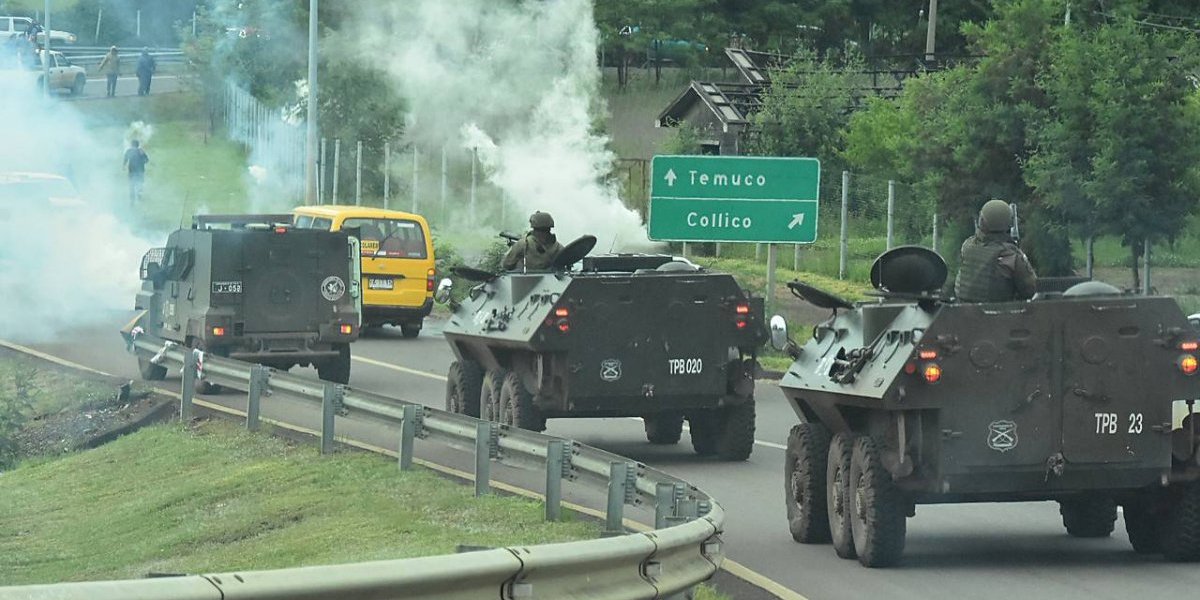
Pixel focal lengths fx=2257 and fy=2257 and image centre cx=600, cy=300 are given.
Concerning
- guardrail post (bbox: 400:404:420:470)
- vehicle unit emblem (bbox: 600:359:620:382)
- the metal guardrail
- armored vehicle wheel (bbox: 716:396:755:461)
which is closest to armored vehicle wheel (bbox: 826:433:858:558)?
the metal guardrail

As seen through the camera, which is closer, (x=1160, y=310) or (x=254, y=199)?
(x=1160, y=310)

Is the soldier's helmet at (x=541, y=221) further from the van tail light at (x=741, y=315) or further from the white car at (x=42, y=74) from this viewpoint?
the white car at (x=42, y=74)

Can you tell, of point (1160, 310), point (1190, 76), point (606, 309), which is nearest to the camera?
point (1160, 310)

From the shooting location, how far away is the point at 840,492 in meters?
13.8

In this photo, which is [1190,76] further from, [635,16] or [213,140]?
[635,16]

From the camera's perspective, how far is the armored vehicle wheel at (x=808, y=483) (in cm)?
1424

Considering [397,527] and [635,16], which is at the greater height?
[635,16]

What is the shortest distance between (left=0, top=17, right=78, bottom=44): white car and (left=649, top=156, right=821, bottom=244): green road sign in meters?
14.2

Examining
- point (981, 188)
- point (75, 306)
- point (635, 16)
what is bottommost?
point (75, 306)

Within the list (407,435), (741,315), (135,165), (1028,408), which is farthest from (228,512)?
(135,165)

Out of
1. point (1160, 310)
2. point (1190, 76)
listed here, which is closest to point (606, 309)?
point (1160, 310)

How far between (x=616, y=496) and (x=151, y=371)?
47.0 feet

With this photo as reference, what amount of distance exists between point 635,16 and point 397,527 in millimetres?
58321

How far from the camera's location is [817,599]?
1203 cm
